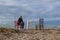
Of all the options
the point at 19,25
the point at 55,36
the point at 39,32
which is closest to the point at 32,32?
the point at 39,32

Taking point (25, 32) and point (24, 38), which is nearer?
point (24, 38)

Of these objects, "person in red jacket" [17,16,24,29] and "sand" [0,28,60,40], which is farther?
"person in red jacket" [17,16,24,29]

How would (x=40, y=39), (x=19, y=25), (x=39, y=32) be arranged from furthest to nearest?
(x=19, y=25)
(x=39, y=32)
(x=40, y=39)

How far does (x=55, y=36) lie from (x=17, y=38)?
2805mm

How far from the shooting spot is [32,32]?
69.7ft

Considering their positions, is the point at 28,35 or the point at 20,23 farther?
the point at 20,23

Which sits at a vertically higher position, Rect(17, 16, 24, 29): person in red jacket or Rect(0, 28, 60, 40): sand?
Rect(17, 16, 24, 29): person in red jacket

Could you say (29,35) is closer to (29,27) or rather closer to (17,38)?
(17,38)

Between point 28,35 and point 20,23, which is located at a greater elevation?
point 20,23

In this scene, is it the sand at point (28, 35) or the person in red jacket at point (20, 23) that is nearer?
the sand at point (28, 35)

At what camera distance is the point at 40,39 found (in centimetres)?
1975

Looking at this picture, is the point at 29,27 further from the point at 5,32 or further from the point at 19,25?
the point at 5,32

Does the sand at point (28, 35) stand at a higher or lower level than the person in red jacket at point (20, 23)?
lower

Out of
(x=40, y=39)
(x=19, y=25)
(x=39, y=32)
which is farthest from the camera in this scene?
(x=19, y=25)
